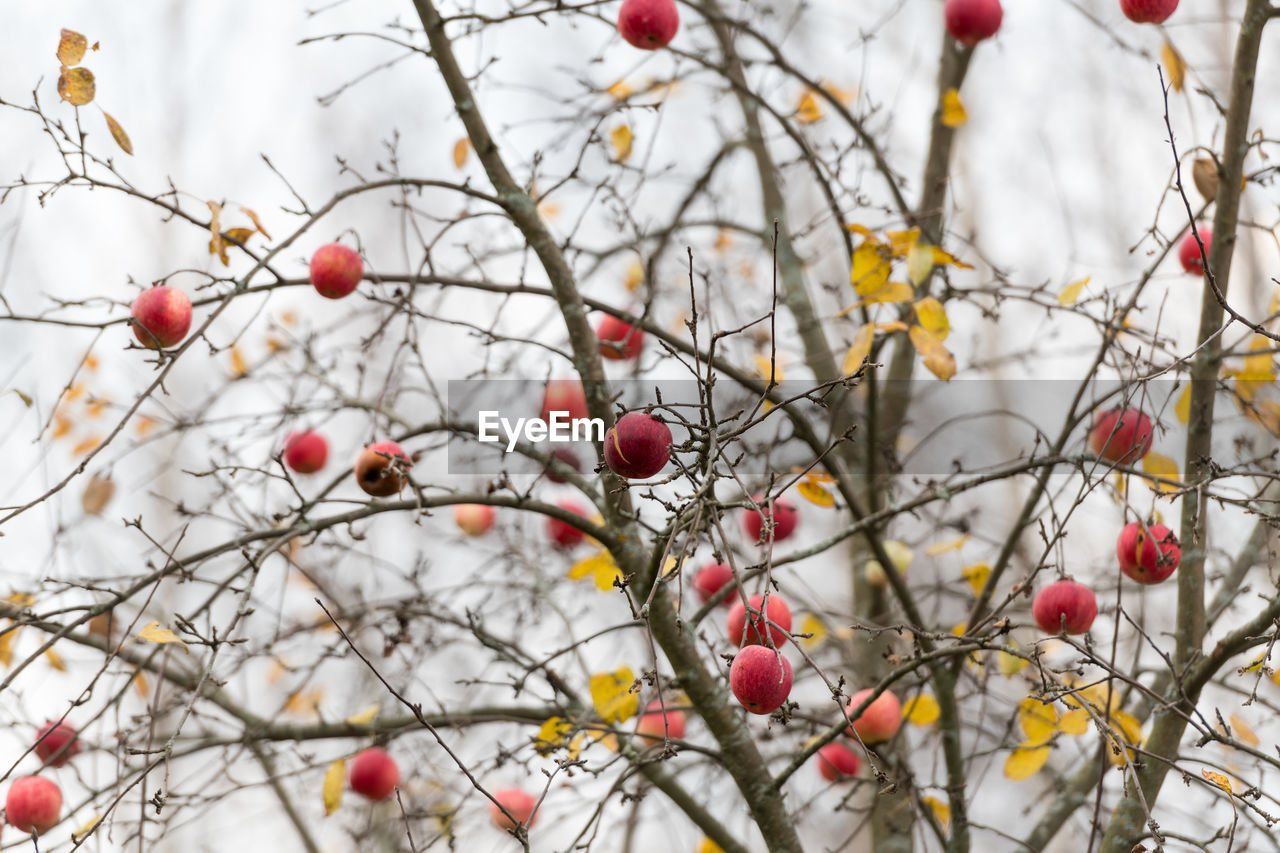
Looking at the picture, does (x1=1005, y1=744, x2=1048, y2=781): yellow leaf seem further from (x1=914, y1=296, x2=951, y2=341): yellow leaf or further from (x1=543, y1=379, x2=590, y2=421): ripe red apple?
(x1=543, y1=379, x2=590, y2=421): ripe red apple

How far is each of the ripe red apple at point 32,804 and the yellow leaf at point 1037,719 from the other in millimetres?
1881

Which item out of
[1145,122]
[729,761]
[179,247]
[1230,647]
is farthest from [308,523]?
[1145,122]

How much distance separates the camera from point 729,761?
2.12 meters

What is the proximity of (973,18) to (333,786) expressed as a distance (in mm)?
2405

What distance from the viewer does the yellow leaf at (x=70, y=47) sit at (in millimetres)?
1829

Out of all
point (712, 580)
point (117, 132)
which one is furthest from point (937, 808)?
point (117, 132)

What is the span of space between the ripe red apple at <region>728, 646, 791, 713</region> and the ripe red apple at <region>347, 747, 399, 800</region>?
1.57 m

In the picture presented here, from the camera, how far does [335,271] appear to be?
212 centimetres

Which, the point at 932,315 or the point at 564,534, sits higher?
the point at 564,534

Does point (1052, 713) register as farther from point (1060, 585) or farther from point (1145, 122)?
point (1145, 122)

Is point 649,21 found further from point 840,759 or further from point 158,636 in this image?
point 840,759

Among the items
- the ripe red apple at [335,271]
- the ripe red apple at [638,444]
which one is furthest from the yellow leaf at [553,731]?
the ripe red apple at [335,271]

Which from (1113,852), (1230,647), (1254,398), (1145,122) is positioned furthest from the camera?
(1145,122)

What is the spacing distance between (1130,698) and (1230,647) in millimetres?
801
